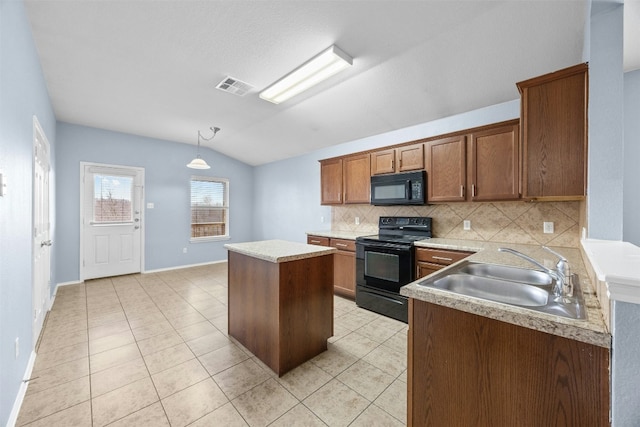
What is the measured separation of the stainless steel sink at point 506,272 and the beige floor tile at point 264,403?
4.78 ft

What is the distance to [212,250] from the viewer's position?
247 inches

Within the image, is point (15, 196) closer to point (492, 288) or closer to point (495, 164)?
point (492, 288)

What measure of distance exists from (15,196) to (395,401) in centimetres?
285

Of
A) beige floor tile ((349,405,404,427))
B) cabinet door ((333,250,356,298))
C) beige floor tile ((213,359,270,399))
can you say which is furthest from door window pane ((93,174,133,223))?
beige floor tile ((349,405,404,427))

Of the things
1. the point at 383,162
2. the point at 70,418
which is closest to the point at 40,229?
the point at 70,418

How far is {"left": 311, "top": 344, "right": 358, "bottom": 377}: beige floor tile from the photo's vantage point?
2.16 m

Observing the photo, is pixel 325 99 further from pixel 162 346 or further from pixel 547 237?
pixel 162 346

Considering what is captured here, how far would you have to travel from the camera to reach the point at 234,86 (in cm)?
325

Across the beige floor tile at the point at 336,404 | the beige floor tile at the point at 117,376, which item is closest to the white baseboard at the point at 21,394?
the beige floor tile at the point at 117,376

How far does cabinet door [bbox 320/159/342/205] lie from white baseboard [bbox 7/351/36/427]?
3681 mm

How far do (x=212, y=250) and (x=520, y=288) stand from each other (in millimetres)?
6073

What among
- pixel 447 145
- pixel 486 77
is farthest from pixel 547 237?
pixel 486 77

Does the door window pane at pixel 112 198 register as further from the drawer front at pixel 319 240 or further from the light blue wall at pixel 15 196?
the drawer front at pixel 319 240

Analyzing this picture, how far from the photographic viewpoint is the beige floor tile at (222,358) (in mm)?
2188
